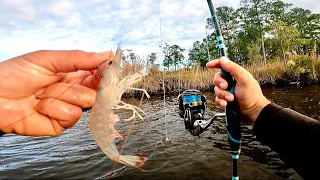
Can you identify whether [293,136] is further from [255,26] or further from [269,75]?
[255,26]

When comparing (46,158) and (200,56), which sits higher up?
(200,56)

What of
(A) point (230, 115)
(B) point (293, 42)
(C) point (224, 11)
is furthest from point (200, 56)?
(A) point (230, 115)

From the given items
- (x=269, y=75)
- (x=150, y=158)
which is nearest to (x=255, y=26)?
(x=269, y=75)

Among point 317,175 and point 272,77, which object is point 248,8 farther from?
point 317,175

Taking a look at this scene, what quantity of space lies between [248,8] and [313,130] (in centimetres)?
4781

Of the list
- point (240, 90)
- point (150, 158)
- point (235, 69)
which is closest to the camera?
point (235, 69)

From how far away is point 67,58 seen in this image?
1833 mm

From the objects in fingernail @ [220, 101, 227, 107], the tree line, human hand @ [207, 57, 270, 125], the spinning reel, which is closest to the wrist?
human hand @ [207, 57, 270, 125]

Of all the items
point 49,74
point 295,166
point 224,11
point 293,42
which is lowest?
point 295,166

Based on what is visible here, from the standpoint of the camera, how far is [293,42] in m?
32.8

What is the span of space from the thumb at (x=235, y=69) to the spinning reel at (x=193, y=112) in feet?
3.51

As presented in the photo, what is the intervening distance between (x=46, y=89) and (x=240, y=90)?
5.73 ft

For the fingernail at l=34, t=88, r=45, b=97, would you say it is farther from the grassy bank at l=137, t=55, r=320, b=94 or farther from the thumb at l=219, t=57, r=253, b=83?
the grassy bank at l=137, t=55, r=320, b=94

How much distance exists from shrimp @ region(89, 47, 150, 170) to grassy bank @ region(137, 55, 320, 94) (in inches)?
769
